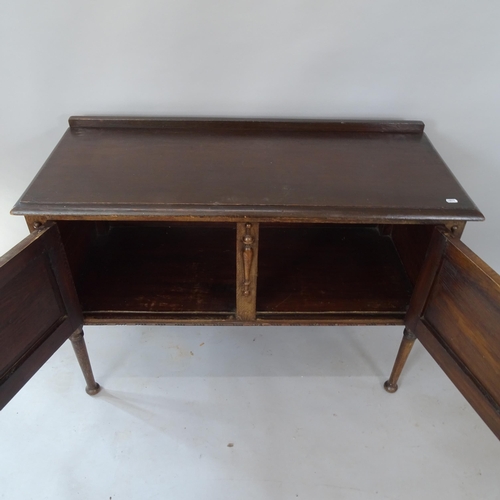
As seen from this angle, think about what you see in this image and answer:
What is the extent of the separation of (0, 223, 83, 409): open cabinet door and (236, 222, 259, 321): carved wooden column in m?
0.41

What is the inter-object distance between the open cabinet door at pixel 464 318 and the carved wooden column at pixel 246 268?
41 cm

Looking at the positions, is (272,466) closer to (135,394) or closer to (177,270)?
(135,394)

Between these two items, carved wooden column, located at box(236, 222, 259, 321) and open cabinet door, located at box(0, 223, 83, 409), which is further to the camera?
carved wooden column, located at box(236, 222, 259, 321)

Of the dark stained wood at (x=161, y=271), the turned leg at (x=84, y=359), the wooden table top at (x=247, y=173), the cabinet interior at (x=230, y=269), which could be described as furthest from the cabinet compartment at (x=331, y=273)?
the turned leg at (x=84, y=359)

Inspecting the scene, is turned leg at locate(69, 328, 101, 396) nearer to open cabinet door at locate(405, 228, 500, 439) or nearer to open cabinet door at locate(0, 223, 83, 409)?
open cabinet door at locate(0, 223, 83, 409)

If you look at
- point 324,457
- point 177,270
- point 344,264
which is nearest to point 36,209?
point 177,270

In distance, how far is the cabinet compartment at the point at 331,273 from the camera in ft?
3.93

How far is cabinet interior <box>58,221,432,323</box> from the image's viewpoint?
1.19 m

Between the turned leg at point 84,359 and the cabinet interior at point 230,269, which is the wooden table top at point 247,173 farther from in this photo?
the turned leg at point 84,359

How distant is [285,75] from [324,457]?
1027 mm

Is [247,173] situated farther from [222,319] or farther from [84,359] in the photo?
[84,359]

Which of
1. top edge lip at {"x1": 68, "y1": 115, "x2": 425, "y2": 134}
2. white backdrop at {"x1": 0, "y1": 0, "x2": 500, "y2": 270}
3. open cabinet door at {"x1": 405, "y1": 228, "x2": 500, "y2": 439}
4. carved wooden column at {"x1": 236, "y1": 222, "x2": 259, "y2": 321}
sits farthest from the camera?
top edge lip at {"x1": 68, "y1": 115, "x2": 425, "y2": 134}

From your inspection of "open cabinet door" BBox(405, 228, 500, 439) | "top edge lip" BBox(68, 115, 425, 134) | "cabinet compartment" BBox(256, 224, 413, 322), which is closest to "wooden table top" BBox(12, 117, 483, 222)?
"top edge lip" BBox(68, 115, 425, 134)

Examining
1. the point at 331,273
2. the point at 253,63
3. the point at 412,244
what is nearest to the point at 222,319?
the point at 331,273
